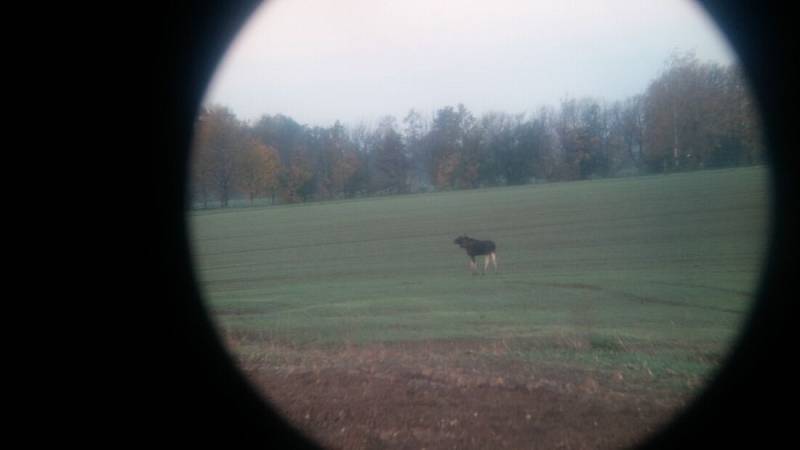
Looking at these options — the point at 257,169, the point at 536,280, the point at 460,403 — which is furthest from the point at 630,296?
the point at 257,169

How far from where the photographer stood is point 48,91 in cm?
1341

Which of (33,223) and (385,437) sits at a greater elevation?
(33,223)

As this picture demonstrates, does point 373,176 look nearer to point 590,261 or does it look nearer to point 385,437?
point 590,261

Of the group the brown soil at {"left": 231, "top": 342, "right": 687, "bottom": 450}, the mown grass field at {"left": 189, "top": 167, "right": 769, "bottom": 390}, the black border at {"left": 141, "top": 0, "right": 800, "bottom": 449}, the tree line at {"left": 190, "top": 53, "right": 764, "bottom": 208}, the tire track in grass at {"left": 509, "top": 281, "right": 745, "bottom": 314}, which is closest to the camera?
the brown soil at {"left": 231, "top": 342, "right": 687, "bottom": 450}

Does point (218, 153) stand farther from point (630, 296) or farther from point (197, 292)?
point (630, 296)

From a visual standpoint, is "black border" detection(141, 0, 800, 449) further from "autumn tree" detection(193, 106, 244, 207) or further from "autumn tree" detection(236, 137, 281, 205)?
"autumn tree" detection(236, 137, 281, 205)

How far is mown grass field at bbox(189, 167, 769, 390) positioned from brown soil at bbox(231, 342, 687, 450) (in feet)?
2.46

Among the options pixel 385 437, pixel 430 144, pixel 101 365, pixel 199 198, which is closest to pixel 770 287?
pixel 385 437

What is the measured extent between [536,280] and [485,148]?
52.9m

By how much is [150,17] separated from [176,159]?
503 inches

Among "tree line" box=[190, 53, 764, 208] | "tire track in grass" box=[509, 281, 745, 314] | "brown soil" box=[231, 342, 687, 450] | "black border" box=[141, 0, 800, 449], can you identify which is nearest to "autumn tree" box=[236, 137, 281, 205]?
"tree line" box=[190, 53, 764, 208]

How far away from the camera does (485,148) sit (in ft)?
232

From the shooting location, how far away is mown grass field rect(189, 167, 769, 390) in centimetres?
1095

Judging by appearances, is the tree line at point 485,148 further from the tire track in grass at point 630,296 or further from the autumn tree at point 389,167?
the tire track in grass at point 630,296
